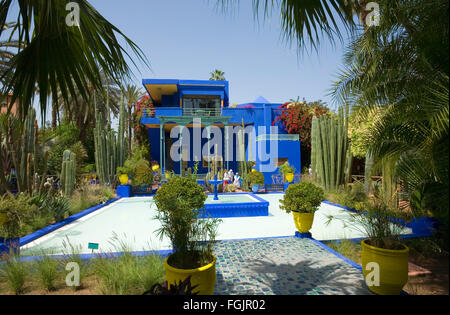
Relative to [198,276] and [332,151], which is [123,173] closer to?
[332,151]

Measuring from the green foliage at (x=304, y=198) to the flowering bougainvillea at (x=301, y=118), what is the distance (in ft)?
53.0

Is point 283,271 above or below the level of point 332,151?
below

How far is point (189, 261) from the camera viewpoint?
3.13 m

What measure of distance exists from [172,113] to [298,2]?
1950cm

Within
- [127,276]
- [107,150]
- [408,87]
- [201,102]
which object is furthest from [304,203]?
[201,102]

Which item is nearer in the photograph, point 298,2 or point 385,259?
point 298,2

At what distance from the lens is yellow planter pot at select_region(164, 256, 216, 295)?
2873mm

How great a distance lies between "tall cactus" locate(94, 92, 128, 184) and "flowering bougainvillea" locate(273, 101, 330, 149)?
13.4 metres

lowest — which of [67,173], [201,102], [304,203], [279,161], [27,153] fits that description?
[304,203]

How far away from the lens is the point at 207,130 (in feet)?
67.4

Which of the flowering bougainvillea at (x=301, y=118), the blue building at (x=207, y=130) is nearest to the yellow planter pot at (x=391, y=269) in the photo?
the blue building at (x=207, y=130)

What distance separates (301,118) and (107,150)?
51.3 feet
